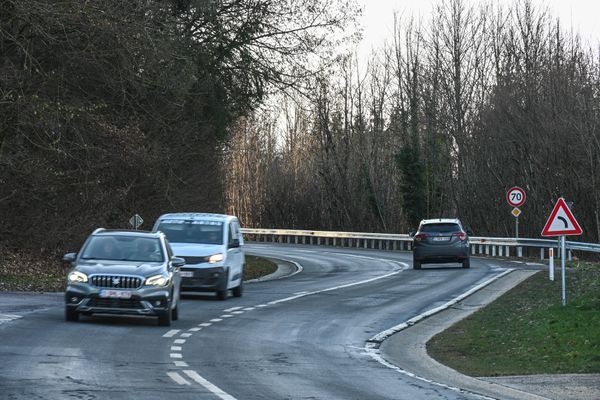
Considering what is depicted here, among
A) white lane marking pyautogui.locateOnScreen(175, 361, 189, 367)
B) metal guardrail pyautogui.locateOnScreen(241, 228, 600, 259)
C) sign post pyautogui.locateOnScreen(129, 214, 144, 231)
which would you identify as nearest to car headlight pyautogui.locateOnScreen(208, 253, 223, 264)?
white lane marking pyautogui.locateOnScreen(175, 361, 189, 367)

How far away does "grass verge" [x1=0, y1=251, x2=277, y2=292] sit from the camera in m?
31.5

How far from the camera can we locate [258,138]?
114 meters

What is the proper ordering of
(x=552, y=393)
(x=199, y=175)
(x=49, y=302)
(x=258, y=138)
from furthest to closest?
(x=258, y=138) < (x=199, y=175) < (x=49, y=302) < (x=552, y=393)

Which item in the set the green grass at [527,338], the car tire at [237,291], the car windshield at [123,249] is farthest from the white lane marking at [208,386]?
the car tire at [237,291]

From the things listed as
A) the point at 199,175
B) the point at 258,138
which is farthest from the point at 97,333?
the point at 258,138

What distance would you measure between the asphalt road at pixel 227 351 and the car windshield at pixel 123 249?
109 centimetres

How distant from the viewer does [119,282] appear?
66.8 ft

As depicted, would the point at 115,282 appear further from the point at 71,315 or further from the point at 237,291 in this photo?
the point at 237,291

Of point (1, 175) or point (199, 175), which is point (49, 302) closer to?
point (1, 175)

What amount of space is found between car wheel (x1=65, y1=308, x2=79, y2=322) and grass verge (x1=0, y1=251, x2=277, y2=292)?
10043 mm

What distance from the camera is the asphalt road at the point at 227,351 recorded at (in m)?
12.8

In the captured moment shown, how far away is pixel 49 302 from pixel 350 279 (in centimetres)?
1411

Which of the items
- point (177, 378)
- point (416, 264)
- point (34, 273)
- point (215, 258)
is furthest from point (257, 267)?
point (177, 378)

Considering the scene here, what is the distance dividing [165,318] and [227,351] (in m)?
3.81
